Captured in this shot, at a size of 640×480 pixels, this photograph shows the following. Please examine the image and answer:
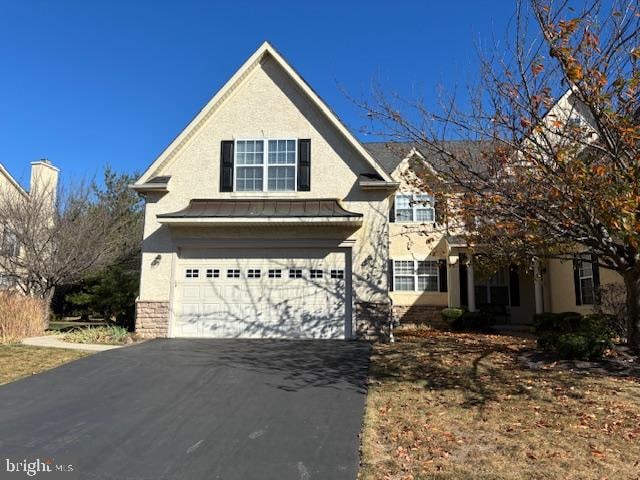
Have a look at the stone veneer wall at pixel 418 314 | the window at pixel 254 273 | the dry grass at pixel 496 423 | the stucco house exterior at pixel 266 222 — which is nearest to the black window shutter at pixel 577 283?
the stucco house exterior at pixel 266 222

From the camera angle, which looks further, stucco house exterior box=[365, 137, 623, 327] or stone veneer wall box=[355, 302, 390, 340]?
stucco house exterior box=[365, 137, 623, 327]

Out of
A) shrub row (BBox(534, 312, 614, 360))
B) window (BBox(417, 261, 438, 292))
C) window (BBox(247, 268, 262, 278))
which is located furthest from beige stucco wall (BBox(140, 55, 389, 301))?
window (BBox(417, 261, 438, 292))

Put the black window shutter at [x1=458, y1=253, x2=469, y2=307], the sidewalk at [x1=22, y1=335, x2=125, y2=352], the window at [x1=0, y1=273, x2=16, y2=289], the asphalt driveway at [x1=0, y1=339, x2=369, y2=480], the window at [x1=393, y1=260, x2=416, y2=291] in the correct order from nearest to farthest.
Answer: the asphalt driveway at [x1=0, y1=339, x2=369, y2=480] < the sidewalk at [x1=22, y1=335, x2=125, y2=352] < the window at [x1=0, y1=273, x2=16, y2=289] < the black window shutter at [x1=458, y1=253, x2=469, y2=307] < the window at [x1=393, y1=260, x2=416, y2=291]

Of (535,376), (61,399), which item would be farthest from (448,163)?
(61,399)

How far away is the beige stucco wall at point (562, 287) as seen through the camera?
56.3 ft

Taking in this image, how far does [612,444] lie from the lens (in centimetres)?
593

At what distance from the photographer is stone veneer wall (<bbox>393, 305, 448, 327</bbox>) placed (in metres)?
20.9

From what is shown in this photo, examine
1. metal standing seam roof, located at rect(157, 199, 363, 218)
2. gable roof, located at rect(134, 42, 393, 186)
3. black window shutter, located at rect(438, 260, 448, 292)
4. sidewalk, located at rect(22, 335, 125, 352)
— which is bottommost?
sidewalk, located at rect(22, 335, 125, 352)

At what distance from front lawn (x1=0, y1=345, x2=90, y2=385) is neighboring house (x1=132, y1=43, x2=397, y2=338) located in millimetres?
2923

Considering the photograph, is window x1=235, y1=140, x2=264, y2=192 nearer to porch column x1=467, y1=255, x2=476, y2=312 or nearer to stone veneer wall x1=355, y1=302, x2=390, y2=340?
stone veneer wall x1=355, y1=302, x2=390, y2=340

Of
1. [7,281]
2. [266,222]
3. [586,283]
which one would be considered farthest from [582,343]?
[7,281]

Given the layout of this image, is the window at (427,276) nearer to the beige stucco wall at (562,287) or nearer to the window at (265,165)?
the beige stucco wall at (562,287)

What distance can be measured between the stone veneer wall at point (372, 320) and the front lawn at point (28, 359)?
22.7 feet

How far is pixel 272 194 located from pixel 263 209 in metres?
0.77
